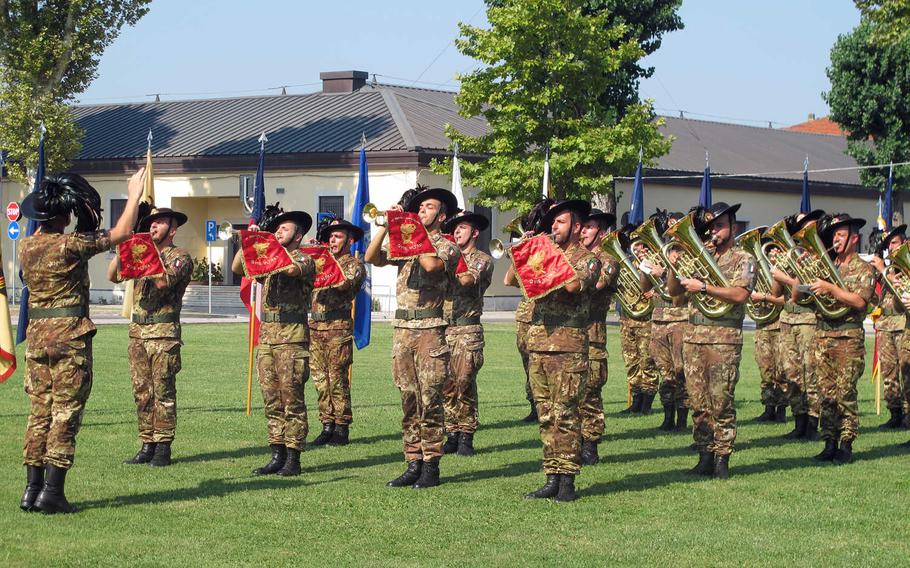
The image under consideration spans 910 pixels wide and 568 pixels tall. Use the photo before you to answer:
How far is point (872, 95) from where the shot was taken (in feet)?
139

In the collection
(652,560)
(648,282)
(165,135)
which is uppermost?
(165,135)

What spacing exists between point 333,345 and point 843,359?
16.2 ft

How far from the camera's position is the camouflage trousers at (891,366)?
1515cm

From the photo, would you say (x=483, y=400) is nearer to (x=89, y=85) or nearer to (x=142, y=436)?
(x=142, y=436)

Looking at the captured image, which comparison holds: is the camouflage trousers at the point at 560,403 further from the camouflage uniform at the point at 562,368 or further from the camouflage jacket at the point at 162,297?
the camouflage jacket at the point at 162,297

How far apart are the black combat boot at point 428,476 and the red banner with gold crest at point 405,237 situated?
171 cm

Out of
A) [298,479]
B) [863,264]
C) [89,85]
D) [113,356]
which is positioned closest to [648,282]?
[863,264]

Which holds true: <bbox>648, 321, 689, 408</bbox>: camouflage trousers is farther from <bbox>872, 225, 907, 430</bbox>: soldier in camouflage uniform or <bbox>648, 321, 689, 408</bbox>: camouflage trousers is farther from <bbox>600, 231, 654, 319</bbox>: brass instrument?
<bbox>872, 225, 907, 430</bbox>: soldier in camouflage uniform

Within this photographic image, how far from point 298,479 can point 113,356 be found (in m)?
12.8

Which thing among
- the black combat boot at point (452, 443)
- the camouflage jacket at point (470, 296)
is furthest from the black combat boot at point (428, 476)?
the camouflage jacket at point (470, 296)

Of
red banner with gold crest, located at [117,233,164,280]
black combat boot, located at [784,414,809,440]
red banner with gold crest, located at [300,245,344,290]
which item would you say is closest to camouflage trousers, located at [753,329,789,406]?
black combat boot, located at [784,414,809,440]

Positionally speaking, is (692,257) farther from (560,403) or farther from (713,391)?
(560,403)

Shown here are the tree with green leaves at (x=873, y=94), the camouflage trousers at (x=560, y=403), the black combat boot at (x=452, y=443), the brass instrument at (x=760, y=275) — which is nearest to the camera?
the camouflage trousers at (x=560, y=403)

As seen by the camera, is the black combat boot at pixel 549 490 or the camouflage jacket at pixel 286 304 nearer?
the black combat boot at pixel 549 490
